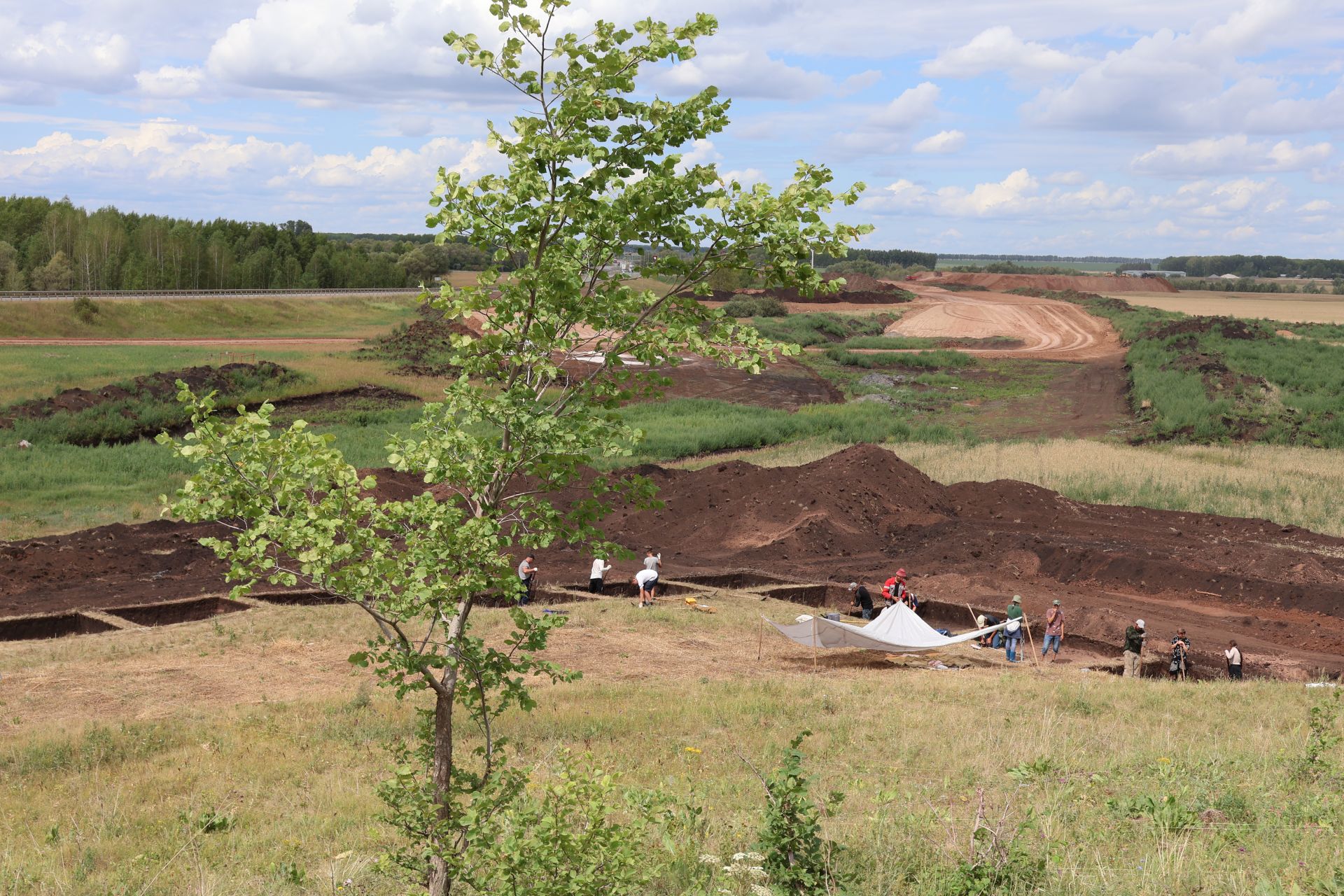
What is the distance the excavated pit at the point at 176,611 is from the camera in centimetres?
2430

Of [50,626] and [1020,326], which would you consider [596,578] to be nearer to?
[50,626]

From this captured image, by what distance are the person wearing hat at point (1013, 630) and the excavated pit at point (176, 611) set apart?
16253 millimetres

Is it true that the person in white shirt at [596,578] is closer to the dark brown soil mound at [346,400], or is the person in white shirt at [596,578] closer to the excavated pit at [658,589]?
the excavated pit at [658,589]

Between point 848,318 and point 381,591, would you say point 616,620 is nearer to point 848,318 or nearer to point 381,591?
point 381,591

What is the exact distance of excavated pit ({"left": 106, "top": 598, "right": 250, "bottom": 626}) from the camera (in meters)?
24.3

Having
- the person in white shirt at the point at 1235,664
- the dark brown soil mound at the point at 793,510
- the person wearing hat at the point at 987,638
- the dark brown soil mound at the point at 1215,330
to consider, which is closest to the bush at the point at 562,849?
the person in white shirt at the point at 1235,664

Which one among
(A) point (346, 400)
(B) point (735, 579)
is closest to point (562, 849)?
(B) point (735, 579)

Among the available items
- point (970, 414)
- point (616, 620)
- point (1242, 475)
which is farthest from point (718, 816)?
point (970, 414)

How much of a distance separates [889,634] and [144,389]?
1546 inches

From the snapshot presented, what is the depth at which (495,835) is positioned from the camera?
7477 mm

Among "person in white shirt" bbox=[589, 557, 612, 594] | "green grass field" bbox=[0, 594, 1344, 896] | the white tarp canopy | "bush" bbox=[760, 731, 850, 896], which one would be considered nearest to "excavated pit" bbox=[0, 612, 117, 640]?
"green grass field" bbox=[0, 594, 1344, 896]

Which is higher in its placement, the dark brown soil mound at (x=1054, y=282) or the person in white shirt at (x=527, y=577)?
the dark brown soil mound at (x=1054, y=282)

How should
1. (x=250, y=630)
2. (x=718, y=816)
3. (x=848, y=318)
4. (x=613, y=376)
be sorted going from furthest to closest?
(x=848, y=318) < (x=250, y=630) < (x=718, y=816) < (x=613, y=376)

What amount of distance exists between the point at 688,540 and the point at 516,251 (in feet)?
87.8
